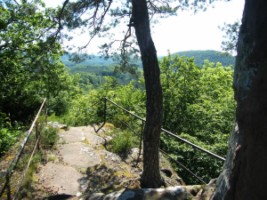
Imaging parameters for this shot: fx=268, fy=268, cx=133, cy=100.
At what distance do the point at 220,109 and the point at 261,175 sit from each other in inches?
584

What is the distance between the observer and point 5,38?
12430mm

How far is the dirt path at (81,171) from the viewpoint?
15.9ft

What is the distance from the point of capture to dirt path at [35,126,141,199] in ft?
15.9

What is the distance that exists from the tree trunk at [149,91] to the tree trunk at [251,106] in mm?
2265

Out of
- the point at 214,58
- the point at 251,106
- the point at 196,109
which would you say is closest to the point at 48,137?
the point at 251,106

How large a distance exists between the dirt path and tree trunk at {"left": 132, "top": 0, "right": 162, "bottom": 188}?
1.92 ft

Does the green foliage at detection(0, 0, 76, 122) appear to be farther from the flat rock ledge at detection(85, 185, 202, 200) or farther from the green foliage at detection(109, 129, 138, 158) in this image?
the flat rock ledge at detection(85, 185, 202, 200)

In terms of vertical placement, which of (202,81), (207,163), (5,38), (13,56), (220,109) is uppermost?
(5,38)

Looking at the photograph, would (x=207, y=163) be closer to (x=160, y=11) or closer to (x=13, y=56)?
(x=160, y=11)

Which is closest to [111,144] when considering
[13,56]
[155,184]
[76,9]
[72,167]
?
[72,167]

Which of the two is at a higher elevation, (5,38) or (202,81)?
(5,38)

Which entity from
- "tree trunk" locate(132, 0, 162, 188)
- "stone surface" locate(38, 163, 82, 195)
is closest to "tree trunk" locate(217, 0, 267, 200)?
"tree trunk" locate(132, 0, 162, 188)

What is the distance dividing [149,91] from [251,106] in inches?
100

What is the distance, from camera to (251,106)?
209 cm
